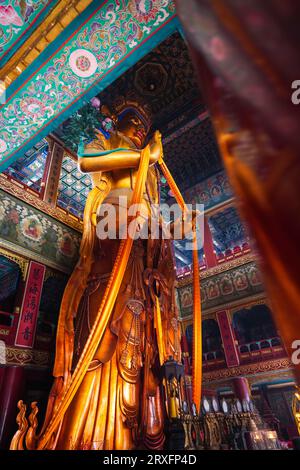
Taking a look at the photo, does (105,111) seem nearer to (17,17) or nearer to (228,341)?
(17,17)

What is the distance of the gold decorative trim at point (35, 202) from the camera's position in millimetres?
4316

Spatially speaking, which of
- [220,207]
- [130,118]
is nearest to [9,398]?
[130,118]

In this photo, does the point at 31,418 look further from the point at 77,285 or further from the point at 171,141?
the point at 171,141

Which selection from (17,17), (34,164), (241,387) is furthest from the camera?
(34,164)

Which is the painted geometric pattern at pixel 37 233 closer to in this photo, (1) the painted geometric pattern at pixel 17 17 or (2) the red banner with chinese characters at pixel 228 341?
(1) the painted geometric pattern at pixel 17 17

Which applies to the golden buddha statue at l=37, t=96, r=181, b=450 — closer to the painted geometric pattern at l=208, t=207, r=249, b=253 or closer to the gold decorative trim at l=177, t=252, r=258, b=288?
the gold decorative trim at l=177, t=252, r=258, b=288

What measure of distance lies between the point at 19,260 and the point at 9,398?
1912 mm

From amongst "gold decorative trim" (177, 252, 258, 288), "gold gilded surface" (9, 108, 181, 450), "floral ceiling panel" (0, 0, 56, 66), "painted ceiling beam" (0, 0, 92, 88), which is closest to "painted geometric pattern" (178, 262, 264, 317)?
"gold decorative trim" (177, 252, 258, 288)

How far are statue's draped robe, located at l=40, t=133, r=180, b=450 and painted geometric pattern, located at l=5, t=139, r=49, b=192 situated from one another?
7.38ft

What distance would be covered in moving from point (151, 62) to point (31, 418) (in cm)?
647

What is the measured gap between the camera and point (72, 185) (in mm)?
6336

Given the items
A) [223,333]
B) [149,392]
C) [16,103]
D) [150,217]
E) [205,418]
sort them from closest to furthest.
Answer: [205,418]
[16,103]
[149,392]
[150,217]
[223,333]

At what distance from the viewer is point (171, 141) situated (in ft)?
23.0

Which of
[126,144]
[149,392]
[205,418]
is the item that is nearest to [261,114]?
[205,418]
